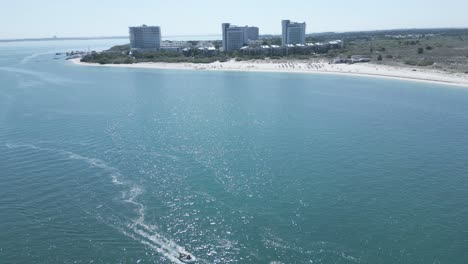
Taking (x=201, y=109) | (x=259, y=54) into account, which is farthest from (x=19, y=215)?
(x=259, y=54)

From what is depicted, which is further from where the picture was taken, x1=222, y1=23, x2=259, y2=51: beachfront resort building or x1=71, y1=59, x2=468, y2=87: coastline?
x1=222, y1=23, x2=259, y2=51: beachfront resort building

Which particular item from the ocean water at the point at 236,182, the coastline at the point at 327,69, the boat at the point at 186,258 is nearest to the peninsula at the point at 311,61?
the coastline at the point at 327,69

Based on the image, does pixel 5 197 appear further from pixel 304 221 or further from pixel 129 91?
pixel 129 91

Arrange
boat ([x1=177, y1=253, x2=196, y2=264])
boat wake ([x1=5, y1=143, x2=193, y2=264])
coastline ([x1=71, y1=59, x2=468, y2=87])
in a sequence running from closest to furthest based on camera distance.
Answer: boat ([x1=177, y1=253, x2=196, y2=264]), boat wake ([x1=5, y1=143, x2=193, y2=264]), coastline ([x1=71, y1=59, x2=468, y2=87])

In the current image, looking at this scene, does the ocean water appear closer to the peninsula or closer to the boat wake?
the boat wake

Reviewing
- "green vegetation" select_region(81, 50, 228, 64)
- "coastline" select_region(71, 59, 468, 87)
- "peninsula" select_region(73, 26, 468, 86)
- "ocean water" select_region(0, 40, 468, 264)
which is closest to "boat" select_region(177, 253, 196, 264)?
"ocean water" select_region(0, 40, 468, 264)

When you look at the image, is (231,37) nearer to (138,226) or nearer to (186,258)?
(138,226)

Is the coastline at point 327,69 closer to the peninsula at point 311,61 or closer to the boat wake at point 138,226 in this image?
the peninsula at point 311,61
